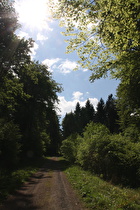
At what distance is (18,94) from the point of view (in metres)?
17.0

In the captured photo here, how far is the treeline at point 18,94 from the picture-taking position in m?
11.3

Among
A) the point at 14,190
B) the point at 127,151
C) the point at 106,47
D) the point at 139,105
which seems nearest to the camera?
the point at 106,47

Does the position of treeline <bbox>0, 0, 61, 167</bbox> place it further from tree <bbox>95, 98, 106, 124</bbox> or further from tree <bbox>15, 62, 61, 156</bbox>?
tree <bbox>95, 98, 106, 124</bbox>

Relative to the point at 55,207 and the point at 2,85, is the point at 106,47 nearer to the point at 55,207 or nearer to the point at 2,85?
the point at 55,207

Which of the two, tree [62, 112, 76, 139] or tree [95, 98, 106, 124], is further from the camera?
tree [62, 112, 76, 139]

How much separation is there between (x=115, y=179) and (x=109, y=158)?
1.59 m

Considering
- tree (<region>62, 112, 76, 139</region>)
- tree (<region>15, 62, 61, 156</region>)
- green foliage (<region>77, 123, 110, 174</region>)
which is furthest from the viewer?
tree (<region>62, 112, 76, 139</region>)

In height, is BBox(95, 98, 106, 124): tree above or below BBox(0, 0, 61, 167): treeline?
above

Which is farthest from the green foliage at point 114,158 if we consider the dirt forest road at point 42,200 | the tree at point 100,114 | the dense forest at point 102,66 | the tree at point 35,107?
the tree at point 100,114

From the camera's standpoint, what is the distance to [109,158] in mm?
12516

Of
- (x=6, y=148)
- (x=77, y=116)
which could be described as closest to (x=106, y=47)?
(x=6, y=148)

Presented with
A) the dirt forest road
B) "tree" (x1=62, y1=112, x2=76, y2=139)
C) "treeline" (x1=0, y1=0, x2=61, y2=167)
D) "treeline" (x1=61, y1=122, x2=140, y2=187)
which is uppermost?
"tree" (x1=62, y1=112, x2=76, y2=139)

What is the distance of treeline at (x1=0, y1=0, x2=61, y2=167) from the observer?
11.3m

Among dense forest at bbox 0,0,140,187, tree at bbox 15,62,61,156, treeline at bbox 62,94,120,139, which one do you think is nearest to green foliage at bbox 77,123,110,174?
dense forest at bbox 0,0,140,187
